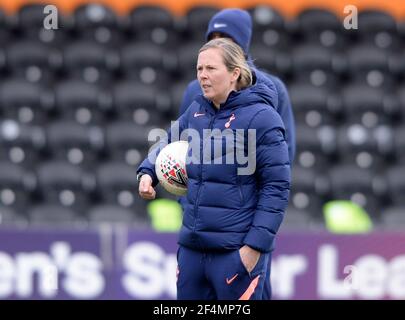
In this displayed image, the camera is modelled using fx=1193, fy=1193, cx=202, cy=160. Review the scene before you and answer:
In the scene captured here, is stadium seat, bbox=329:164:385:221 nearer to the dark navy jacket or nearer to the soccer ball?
the soccer ball

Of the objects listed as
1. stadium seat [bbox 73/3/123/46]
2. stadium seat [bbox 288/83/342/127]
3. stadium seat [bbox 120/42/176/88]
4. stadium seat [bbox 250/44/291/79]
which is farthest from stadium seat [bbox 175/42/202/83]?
stadium seat [bbox 288/83/342/127]

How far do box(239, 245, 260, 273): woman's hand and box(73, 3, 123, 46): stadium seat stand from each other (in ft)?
20.9

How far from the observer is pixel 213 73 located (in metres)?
5.94

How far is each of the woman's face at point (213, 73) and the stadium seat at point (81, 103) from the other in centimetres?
537

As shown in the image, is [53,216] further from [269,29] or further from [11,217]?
[269,29]

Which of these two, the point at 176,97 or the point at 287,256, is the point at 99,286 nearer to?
the point at 287,256

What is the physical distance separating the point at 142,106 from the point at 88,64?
2.54ft

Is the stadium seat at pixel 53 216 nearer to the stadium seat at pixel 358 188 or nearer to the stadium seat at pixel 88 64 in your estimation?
the stadium seat at pixel 88 64

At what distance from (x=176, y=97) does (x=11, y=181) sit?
1.83m

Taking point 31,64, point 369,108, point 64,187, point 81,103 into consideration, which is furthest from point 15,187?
point 369,108

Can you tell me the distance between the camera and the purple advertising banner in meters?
9.14

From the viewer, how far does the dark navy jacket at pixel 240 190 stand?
5.88 metres

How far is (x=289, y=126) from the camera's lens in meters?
7.02

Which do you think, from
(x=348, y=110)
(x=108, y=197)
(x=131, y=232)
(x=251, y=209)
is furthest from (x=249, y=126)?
(x=348, y=110)
